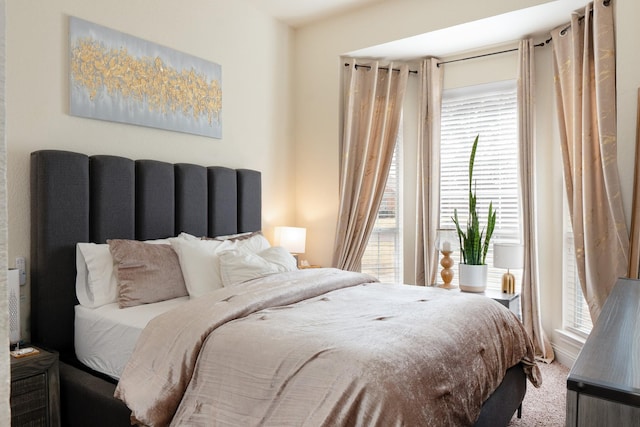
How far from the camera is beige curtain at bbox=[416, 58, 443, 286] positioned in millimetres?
4035

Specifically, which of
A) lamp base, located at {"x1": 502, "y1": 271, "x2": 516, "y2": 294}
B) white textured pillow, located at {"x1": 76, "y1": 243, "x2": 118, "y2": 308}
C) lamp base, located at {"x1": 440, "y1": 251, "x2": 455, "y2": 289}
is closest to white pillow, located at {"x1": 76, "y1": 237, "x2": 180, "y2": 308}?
white textured pillow, located at {"x1": 76, "y1": 243, "x2": 118, "y2": 308}

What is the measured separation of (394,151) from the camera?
13.9ft

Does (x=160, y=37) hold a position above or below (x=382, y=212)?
above

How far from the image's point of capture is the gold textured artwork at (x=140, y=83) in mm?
2678

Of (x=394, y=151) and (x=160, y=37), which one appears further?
(x=394, y=151)

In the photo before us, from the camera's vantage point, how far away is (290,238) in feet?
13.1

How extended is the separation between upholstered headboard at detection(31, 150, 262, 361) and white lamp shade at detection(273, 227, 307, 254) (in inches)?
28.8

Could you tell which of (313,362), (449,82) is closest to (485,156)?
(449,82)

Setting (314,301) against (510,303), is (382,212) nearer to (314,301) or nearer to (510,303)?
(510,303)

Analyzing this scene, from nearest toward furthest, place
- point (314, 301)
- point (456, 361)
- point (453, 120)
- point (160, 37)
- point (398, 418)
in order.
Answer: point (398, 418)
point (456, 361)
point (314, 301)
point (160, 37)
point (453, 120)

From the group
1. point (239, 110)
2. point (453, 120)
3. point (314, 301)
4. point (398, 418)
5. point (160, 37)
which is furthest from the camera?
point (453, 120)

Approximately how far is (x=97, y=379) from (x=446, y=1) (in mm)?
3552

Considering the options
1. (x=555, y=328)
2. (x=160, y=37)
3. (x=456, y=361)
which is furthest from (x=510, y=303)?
(x=160, y=37)

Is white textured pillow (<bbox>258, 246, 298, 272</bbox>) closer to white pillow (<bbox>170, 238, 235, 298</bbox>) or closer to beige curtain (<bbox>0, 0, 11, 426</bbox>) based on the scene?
white pillow (<bbox>170, 238, 235, 298</bbox>)
